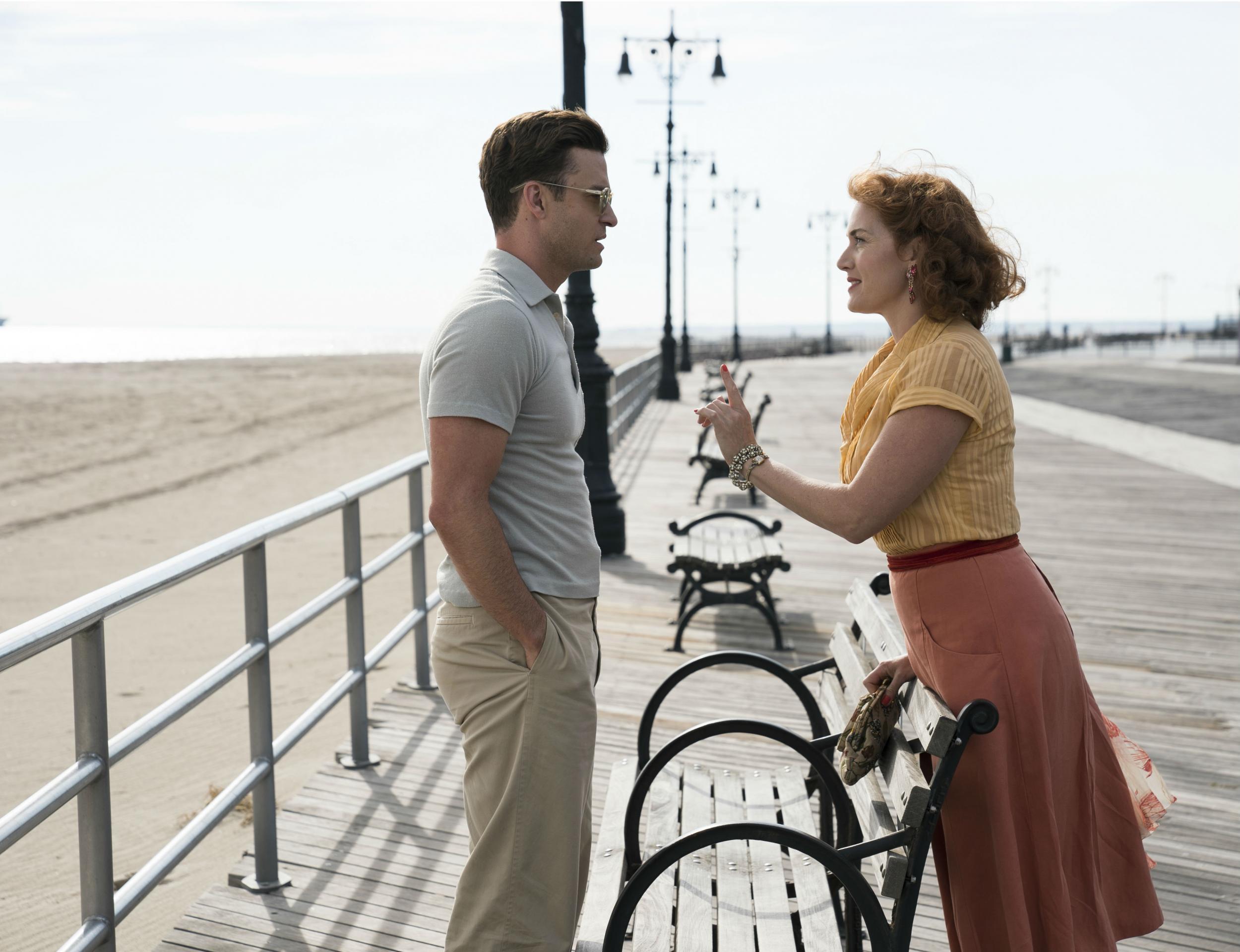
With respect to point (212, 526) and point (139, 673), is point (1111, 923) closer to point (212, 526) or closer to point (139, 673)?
point (139, 673)

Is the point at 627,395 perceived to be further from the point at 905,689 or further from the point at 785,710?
the point at 905,689

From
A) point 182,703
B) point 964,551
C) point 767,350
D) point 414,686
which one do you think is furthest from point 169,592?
point 767,350

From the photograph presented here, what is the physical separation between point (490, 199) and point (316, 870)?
2315 millimetres

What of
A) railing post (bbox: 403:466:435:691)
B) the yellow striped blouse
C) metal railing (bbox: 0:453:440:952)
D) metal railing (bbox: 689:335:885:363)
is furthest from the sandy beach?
metal railing (bbox: 689:335:885:363)

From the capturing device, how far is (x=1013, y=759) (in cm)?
217

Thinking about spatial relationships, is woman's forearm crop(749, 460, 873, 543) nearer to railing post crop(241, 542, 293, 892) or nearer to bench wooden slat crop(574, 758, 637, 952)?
bench wooden slat crop(574, 758, 637, 952)

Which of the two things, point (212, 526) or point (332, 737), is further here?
point (212, 526)

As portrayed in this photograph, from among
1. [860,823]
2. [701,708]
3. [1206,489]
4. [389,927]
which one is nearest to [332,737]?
[701,708]

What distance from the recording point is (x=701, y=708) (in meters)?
5.11

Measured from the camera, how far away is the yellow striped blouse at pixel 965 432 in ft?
6.86

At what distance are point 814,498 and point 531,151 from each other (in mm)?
892

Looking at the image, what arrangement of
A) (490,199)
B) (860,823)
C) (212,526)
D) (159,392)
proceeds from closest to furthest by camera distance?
(490,199) → (860,823) → (212,526) → (159,392)

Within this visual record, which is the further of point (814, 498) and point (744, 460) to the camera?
point (744, 460)

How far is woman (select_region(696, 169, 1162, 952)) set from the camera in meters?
2.11
